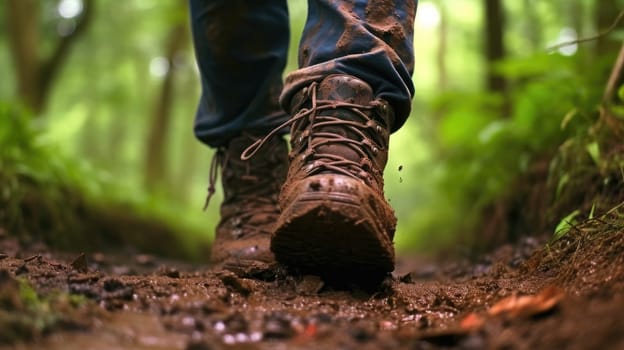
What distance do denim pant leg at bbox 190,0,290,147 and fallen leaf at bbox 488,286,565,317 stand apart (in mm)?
1432

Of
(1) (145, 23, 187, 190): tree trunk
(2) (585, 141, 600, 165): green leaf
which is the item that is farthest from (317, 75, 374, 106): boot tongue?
(1) (145, 23, 187, 190): tree trunk

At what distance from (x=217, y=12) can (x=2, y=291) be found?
1.57 m

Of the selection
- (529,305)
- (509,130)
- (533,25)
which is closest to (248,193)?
(529,305)

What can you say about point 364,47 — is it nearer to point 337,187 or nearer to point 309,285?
point 337,187

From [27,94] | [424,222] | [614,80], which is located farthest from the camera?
[424,222]

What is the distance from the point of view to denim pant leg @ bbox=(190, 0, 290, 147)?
2.41 metres

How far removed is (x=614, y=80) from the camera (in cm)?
274

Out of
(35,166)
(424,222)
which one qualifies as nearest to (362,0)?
(35,166)

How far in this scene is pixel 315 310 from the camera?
1405mm

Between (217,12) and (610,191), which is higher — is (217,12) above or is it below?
above

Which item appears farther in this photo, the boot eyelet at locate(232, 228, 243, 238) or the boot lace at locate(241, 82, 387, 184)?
the boot eyelet at locate(232, 228, 243, 238)

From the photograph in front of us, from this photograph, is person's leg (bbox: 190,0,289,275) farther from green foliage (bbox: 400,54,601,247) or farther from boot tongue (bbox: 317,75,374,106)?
green foliage (bbox: 400,54,601,247)

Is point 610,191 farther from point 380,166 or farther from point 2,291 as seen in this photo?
point 2,291

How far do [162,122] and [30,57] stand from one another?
275 centimetres
